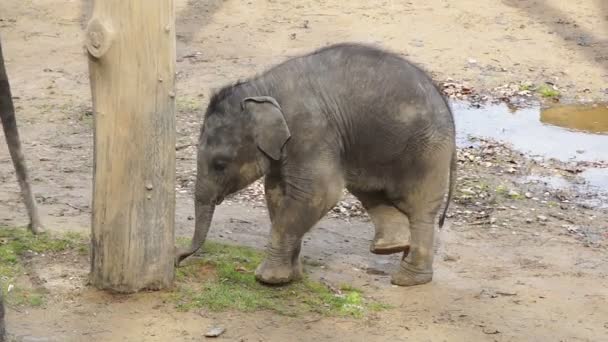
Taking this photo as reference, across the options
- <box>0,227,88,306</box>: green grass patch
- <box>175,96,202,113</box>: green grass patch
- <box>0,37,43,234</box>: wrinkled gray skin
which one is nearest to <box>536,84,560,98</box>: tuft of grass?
<box>175,96,202,113</box>: green grass patch

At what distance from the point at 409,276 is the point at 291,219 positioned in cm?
80

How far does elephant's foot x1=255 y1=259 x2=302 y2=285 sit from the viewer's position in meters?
5.88

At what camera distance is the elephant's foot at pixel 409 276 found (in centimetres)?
609

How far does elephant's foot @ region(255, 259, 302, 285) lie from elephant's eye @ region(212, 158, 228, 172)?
583mm

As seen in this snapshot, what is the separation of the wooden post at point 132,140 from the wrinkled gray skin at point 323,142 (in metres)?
0.47

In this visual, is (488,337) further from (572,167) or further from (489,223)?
(572,167)

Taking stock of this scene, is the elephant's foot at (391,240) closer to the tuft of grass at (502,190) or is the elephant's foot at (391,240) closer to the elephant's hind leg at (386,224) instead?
the elephant's hind leg at (386,224)

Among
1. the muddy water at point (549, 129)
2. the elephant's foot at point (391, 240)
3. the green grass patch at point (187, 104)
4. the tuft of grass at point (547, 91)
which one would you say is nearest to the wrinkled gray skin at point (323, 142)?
the elephant's foot at point (391, 240)

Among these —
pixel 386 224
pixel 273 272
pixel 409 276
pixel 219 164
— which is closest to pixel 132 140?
pixel 219 164

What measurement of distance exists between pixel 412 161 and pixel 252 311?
4.14ft

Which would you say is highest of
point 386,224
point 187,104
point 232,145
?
point 232,145

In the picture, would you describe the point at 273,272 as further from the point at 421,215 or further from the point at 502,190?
the point at 502,190

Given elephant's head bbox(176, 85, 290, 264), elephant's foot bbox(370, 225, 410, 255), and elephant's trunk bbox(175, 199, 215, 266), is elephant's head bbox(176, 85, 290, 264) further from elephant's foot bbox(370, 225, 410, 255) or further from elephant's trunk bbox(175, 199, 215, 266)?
elephant's foot bbox(370, 225, 410, 255)

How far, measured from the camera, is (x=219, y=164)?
5.82 meters
